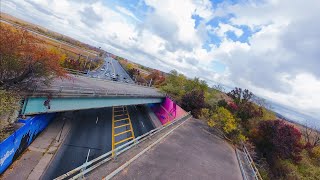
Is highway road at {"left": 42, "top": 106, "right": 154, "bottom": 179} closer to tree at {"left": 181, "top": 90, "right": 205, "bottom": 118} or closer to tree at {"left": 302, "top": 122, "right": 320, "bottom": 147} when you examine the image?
tree at {"left": 181, "top": 90, "right": 205, "bottom": 118}

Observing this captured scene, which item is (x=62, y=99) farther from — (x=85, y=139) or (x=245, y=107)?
(x=245, y=107)

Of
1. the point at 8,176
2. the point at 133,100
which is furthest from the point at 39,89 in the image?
the point at 133,100

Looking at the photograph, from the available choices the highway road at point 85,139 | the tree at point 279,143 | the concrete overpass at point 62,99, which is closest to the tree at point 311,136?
the tree at point 279,143

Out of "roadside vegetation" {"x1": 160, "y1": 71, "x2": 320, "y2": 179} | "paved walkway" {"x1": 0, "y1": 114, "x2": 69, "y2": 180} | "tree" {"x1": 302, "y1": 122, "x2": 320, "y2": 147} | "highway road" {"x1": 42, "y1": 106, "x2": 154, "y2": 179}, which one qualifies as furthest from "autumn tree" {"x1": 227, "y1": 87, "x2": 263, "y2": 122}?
"paved walkway" {"x1": 0, "y1": 114, "x2": 69, "y2": 180}

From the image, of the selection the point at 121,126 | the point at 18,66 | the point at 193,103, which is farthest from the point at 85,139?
the point at 193,103

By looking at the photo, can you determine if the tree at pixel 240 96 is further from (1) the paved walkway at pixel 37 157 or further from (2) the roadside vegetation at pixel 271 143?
(1) the paved walkway at pixel 37 157

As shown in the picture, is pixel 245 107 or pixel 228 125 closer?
pixel 228 125

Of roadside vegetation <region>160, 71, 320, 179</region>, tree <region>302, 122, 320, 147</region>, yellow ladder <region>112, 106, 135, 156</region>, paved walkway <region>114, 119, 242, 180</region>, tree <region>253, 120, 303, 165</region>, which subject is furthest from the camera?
tree <region>302, 122, 320, 147</region>
